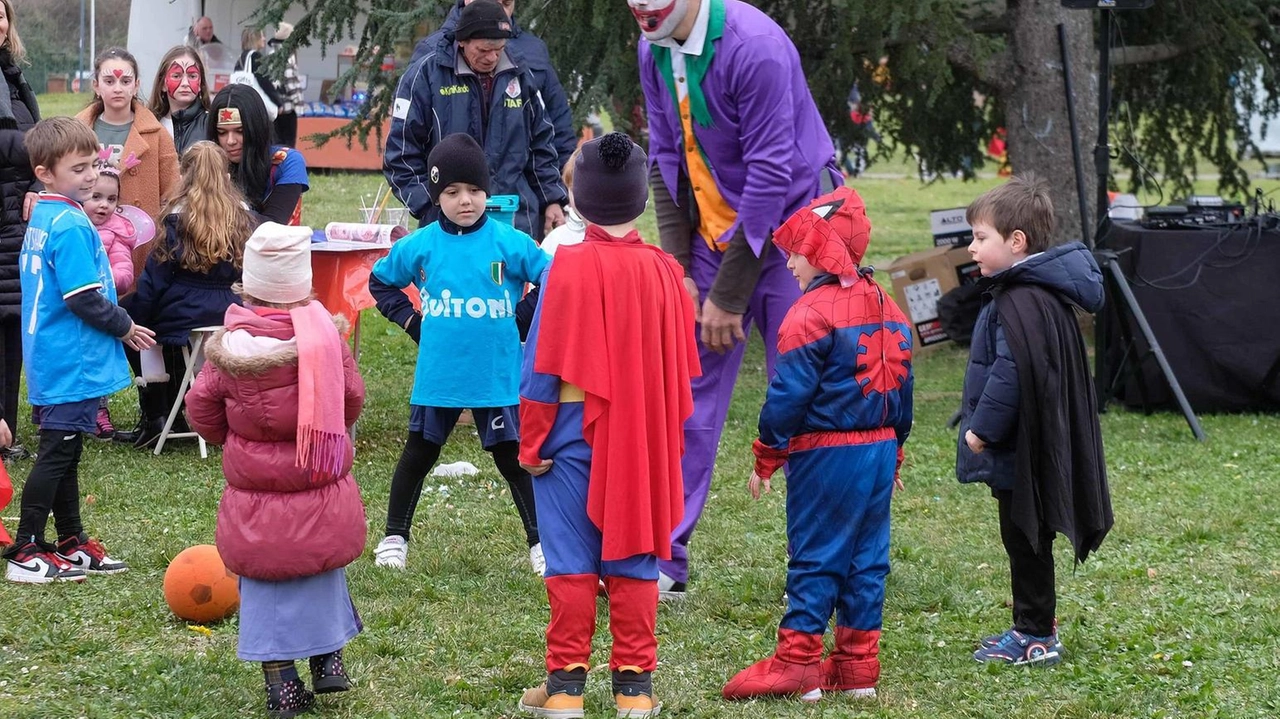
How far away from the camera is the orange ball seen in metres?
4.82

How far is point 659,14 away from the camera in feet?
15.6

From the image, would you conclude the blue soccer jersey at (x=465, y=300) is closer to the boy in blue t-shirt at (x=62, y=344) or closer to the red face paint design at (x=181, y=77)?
the boy in blue t-shirt at (x=62, y=344)

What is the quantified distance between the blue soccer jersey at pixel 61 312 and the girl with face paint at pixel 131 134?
2.03 meters

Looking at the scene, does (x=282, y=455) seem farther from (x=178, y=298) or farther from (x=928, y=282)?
(x=928, y=282)

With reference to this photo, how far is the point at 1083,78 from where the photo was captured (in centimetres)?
1059

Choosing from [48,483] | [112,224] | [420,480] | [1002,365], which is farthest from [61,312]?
[1002,365]

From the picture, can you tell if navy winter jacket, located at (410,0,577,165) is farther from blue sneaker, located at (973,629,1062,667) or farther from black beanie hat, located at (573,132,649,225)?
blue sneaker, located at (973,629,1062,667)

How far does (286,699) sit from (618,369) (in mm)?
1281

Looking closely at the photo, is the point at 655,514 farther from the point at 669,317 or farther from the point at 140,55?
the point at 140,55

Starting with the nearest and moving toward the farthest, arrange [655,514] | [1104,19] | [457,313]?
1. [655,514]
2. [457,313]
3. [1104,19]

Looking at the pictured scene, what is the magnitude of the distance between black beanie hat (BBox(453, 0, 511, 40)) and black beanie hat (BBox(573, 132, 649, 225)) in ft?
8.49

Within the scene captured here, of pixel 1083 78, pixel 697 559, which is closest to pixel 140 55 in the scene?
pixel 1083 78

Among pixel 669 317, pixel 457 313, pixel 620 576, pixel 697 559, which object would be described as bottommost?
pixel 697 559

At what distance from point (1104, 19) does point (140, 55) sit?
35.7 feet
